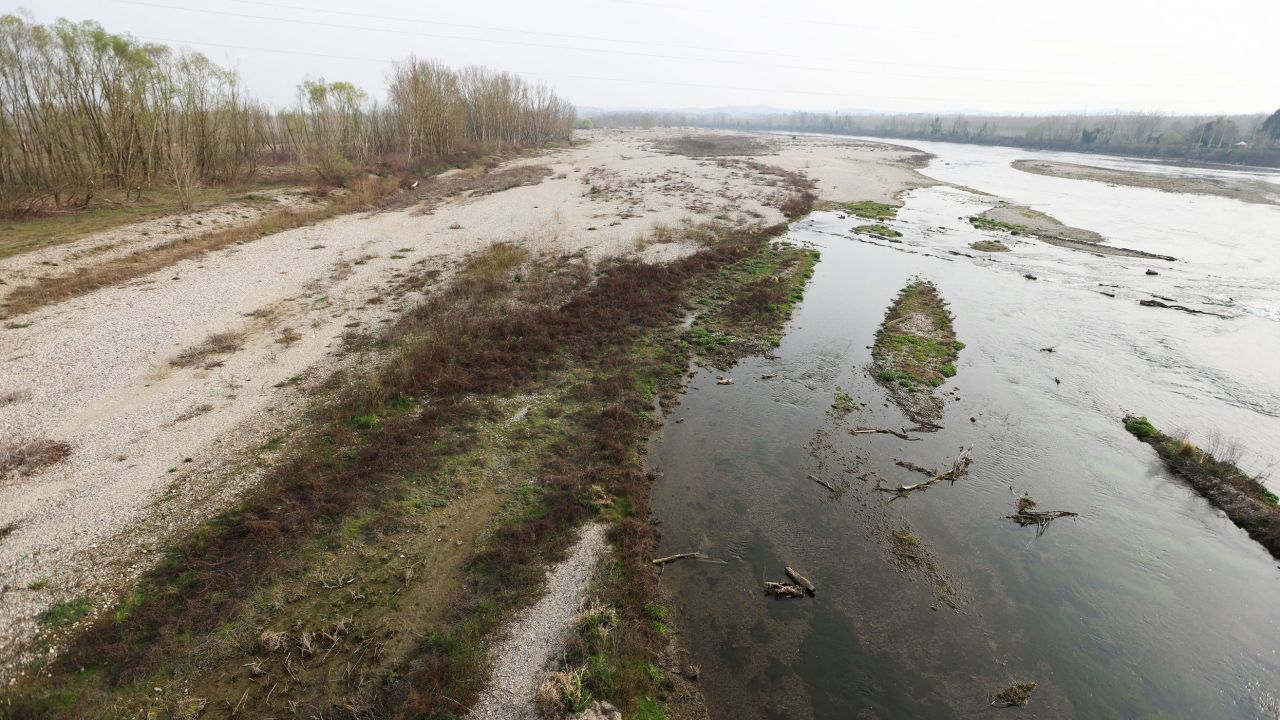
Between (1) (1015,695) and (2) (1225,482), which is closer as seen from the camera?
(1) (1015,695)

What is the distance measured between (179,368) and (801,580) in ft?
67.9

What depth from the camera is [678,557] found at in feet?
36.1

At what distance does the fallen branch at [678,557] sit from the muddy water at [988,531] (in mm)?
185

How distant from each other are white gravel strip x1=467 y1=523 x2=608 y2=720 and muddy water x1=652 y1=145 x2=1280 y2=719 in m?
2.13

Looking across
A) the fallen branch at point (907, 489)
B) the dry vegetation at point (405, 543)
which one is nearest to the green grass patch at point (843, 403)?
the fallen branch at point (907, 489)

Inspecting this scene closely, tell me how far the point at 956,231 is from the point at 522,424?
40043 millimetres

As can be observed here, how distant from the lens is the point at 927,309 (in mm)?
24188

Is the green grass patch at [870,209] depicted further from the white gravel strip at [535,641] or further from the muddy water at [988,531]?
the white gravel strip at [535,641]

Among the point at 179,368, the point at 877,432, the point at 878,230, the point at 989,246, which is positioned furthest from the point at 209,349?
the point at 989,246

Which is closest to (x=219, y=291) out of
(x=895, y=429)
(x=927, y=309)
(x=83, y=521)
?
(x=83, y=521)

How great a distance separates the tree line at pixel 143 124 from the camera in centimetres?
2908

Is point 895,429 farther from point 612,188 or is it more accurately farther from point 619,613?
point 612,188

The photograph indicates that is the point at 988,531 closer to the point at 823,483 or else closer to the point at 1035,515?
the point at 1035,515

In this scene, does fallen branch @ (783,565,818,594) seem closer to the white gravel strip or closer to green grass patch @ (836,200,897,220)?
the white gravel strip
